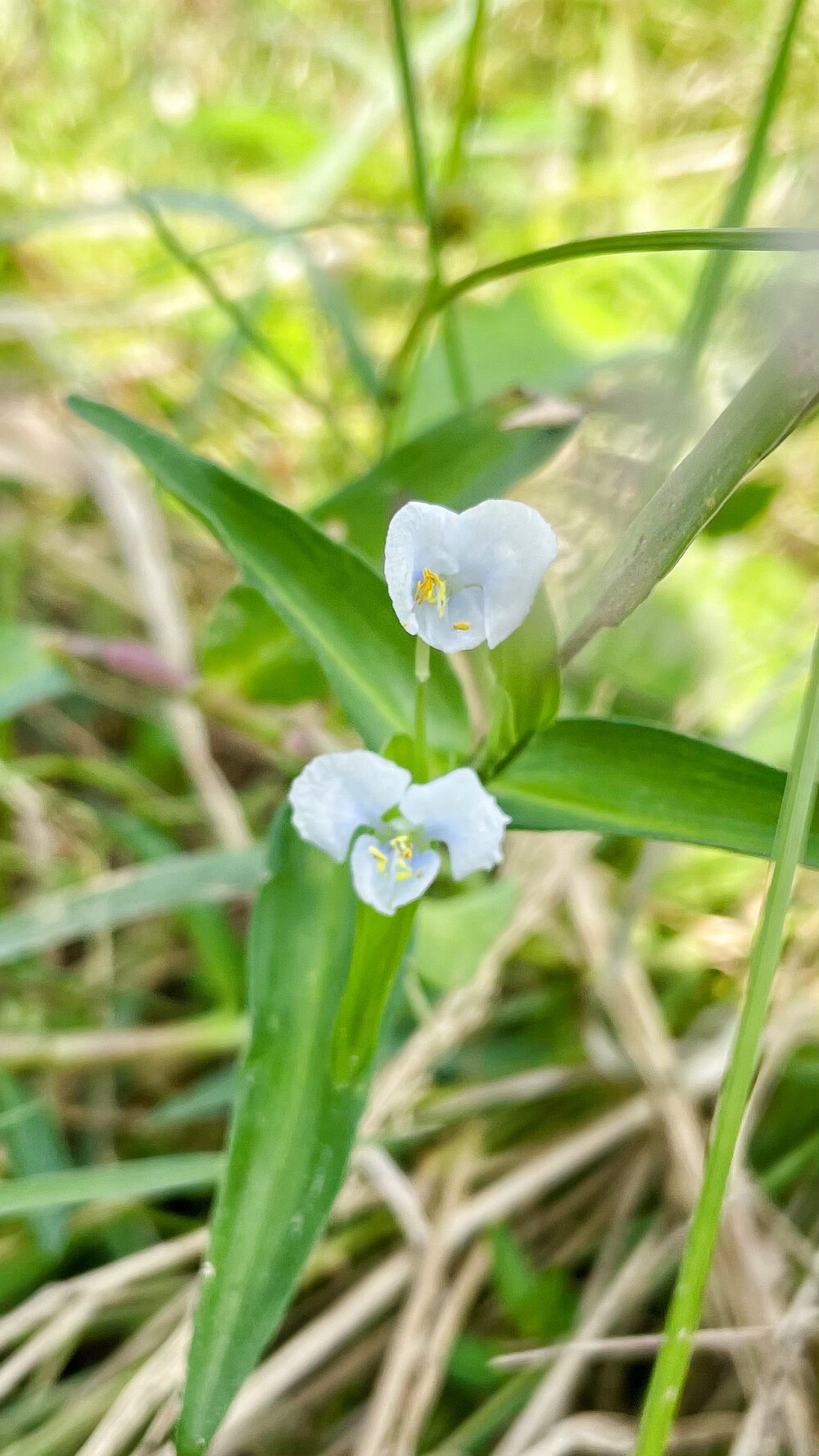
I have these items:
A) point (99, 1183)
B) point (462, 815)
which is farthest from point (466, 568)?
point (99, 1183)

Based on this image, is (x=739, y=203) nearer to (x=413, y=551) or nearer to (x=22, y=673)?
(x=413, y=551)

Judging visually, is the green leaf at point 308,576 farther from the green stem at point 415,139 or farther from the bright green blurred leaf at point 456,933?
the green stem at point 415,139

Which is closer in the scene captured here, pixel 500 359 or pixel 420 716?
pixel 420 716

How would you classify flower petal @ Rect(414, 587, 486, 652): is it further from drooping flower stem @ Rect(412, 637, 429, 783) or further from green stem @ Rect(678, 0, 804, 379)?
green stem @ Rect(678, 0, 804, 379)

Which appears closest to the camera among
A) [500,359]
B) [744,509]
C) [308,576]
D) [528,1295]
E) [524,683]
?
[524,683]

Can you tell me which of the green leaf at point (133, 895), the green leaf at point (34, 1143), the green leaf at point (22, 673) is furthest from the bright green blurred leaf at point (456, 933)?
the green leaf at point (22, 673)

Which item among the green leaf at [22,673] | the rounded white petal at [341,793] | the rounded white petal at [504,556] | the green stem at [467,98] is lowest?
the rounded white petal at [341,793]
